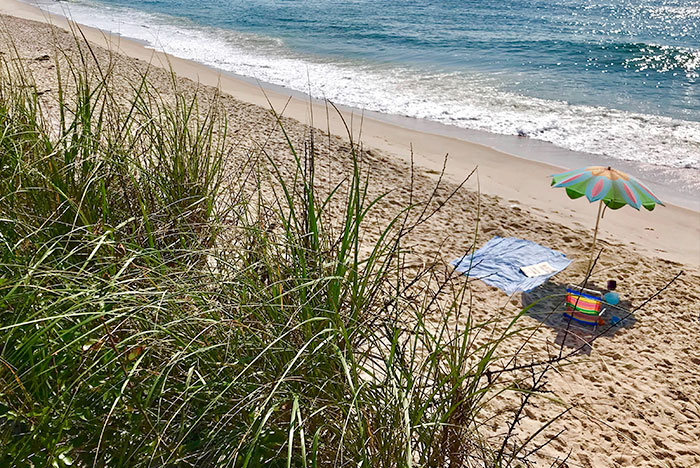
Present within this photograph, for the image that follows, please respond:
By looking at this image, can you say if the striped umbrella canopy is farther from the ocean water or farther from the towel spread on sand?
the ocean water

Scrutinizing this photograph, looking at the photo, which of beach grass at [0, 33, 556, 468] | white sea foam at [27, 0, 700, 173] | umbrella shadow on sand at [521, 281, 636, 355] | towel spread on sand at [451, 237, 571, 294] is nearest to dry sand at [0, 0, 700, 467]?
→ umbrella shadow on sand at [521, 281, 636, 355]

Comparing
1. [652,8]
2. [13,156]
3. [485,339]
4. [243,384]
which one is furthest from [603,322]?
[652,8]

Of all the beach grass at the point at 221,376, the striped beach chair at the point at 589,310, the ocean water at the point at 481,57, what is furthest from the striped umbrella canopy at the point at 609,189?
the beach grass at the point at 221,376

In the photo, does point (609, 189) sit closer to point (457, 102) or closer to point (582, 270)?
point (582, 270)

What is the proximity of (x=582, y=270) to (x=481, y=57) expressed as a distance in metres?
13.0

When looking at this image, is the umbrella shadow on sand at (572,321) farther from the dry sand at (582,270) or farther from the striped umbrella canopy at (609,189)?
the striped umbrella canopy at (609,189)

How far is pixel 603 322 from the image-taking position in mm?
4336

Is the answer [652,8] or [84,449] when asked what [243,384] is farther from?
[652,8]

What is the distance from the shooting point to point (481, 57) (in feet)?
54.9

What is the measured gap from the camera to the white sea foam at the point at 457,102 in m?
9.63

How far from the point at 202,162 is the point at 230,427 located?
1.71 m

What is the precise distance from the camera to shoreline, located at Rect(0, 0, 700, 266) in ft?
19.9

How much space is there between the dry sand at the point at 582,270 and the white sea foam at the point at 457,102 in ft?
5.53

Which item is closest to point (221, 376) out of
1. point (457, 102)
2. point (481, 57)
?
point (457, 102)
